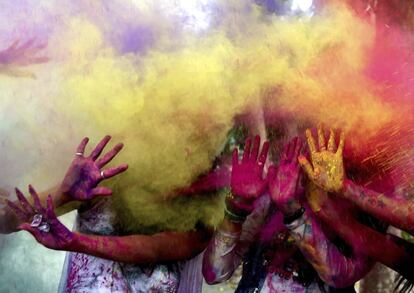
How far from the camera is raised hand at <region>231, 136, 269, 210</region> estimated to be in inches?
110

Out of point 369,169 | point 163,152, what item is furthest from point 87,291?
point 369,169

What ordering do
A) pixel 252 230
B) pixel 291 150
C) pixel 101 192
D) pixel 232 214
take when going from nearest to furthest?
1. pixel 101 192
2. pixel 291 150
3. pixel 232 214
4. pixel 252 230

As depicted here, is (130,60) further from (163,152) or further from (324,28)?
(324,28)

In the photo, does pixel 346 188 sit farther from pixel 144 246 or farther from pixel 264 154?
pixel 144 246

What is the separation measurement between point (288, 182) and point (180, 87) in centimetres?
65

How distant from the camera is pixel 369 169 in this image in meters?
2.86

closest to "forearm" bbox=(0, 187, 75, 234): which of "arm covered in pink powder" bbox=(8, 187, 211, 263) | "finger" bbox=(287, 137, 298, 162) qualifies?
"arm covered in pink powder" bbox=(8, 187, 211, 263)

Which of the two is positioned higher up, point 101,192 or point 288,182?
point 288,182

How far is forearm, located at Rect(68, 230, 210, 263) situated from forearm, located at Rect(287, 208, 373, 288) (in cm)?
52

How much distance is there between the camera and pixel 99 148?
2.72m

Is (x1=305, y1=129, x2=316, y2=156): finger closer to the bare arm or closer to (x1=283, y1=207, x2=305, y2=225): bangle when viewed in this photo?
(x1=283, y1=207, x2=305, y2=225): bangle

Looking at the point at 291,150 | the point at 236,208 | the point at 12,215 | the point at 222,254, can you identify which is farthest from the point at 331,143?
the point at 12,215

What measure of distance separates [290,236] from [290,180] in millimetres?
344

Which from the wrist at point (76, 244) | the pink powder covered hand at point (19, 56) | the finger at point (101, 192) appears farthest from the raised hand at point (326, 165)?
the pink powder covered hand at point (19, 56)
